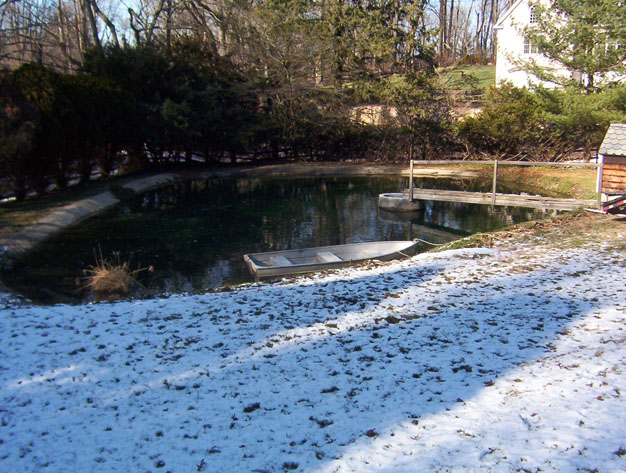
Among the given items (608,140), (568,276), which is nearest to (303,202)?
(608,140)

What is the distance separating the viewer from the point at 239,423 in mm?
3631

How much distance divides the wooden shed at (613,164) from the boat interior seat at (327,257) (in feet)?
20.5

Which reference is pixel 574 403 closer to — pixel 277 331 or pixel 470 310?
pixel 470 310

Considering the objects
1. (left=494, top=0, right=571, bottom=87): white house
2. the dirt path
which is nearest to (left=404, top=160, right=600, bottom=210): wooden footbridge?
the dirt path

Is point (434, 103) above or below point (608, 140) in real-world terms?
above

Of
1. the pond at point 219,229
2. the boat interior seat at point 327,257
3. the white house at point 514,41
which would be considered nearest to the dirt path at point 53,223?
the pond at point 219,229

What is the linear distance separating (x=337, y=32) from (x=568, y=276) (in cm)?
2455

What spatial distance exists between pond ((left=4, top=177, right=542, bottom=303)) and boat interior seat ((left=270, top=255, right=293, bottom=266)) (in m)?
0.59

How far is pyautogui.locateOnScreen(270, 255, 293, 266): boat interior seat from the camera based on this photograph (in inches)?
385

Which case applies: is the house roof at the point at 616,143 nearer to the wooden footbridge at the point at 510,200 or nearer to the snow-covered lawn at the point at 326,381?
the wooden footbridge at the point at 510,200

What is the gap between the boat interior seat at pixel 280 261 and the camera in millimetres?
9777

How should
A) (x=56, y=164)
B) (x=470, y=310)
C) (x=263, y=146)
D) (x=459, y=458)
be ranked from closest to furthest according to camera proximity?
(x=459, y=458), (x=470, y=310), (x=56, y=164), (x=263, y=146)

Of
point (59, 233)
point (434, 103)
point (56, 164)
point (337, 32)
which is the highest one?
point (337, 32)

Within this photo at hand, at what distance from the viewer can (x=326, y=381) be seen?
→ 4.24m
